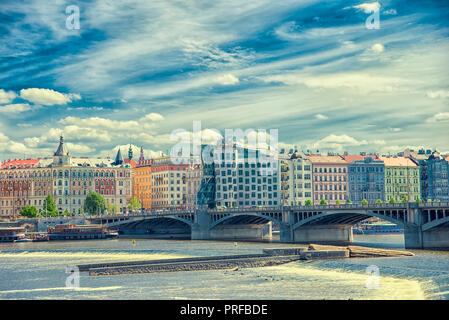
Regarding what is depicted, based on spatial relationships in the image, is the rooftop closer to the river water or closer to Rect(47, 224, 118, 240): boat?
Rect(47, 224, 118, 240): boat

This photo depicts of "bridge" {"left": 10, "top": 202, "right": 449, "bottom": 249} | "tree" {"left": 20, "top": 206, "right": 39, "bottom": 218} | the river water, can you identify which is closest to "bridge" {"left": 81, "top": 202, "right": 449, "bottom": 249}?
"bridge" {"left": 10, "top": 202, "right": 449, "bottom": 249}

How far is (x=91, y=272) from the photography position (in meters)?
73.0

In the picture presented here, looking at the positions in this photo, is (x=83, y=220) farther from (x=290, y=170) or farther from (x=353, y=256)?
(x=353, y=256)

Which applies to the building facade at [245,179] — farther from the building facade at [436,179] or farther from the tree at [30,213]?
the tree at [30,213]

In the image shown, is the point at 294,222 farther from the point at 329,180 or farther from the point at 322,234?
the point at 329,180

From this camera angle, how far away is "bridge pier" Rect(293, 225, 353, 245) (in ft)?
402

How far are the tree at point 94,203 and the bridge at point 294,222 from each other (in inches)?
736

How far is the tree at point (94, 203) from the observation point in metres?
186

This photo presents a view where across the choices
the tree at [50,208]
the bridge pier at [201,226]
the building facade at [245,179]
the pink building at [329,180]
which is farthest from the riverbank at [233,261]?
the tree at [50,208]

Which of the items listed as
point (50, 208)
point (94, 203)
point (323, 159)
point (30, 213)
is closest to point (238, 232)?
point (94, 203)

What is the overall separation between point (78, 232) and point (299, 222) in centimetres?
5369

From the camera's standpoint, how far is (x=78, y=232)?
14775cm
